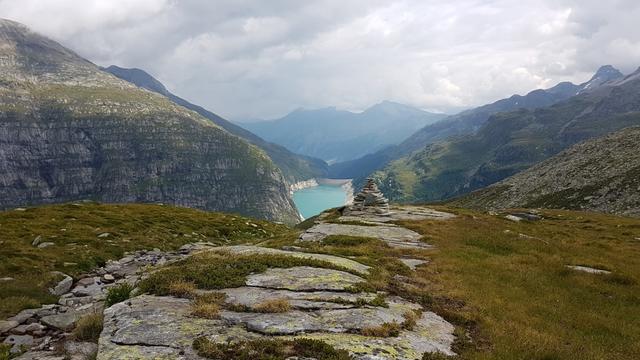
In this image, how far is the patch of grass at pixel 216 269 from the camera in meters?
17.8

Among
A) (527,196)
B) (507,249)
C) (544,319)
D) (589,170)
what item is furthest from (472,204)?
(544,319)

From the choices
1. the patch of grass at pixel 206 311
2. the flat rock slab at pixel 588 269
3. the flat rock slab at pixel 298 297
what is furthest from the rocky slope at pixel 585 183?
the patch of grass at pixel 206 311

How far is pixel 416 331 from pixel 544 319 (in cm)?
717

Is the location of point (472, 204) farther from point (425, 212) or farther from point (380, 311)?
point (380, 311)

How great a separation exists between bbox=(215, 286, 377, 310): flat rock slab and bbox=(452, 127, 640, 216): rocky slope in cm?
11062

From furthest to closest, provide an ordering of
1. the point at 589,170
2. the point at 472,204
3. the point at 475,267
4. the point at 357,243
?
the point at 472,204, the point at 589,170, the point at 357,243, the point at 475,267

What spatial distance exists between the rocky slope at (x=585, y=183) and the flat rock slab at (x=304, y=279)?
356ft

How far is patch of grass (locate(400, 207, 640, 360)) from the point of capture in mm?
15828

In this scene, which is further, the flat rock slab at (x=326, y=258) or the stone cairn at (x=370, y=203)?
the stone cairn at (x=370, y=203)

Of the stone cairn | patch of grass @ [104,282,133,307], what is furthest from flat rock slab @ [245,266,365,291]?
the stone cairn

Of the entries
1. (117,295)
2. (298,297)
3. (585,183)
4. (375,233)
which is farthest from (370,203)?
(585,183)

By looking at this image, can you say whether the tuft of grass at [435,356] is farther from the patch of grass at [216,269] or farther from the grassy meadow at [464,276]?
the patch of grass at [216,269]

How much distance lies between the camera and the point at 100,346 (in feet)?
41.7

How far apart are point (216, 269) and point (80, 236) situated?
24516mm
